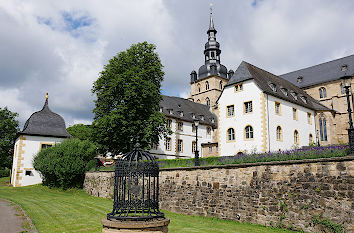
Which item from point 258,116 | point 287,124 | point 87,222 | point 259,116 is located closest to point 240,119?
point 258,116

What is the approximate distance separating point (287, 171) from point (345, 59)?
3804 cm

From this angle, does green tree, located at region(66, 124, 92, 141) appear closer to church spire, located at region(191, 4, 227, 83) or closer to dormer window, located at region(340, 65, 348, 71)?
church spire, located at region(191, 4, 227, 83)

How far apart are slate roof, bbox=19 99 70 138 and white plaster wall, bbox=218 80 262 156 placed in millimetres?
17919

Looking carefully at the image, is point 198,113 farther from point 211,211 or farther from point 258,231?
point 258,231

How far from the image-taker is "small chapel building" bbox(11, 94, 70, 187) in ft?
93.8

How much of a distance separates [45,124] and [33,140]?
7.42 feet

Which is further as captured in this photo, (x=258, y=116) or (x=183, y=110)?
(x=183, y=110)

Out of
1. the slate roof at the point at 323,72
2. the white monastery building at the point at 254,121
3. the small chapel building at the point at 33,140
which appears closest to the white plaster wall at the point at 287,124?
the white monastery building at the point at 254,121

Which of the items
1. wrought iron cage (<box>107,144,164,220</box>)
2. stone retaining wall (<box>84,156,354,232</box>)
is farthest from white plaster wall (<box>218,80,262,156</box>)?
wrought iron cage (<box>107,144,164,220</box>)

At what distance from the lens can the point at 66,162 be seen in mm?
25281

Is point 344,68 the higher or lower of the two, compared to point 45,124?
higher

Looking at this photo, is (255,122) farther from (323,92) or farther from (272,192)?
(323,92)

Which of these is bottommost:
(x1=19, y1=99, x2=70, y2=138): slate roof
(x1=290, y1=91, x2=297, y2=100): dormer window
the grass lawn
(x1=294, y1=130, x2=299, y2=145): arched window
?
the grass lawn

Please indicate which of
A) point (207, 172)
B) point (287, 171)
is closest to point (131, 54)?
point (207, 172)
